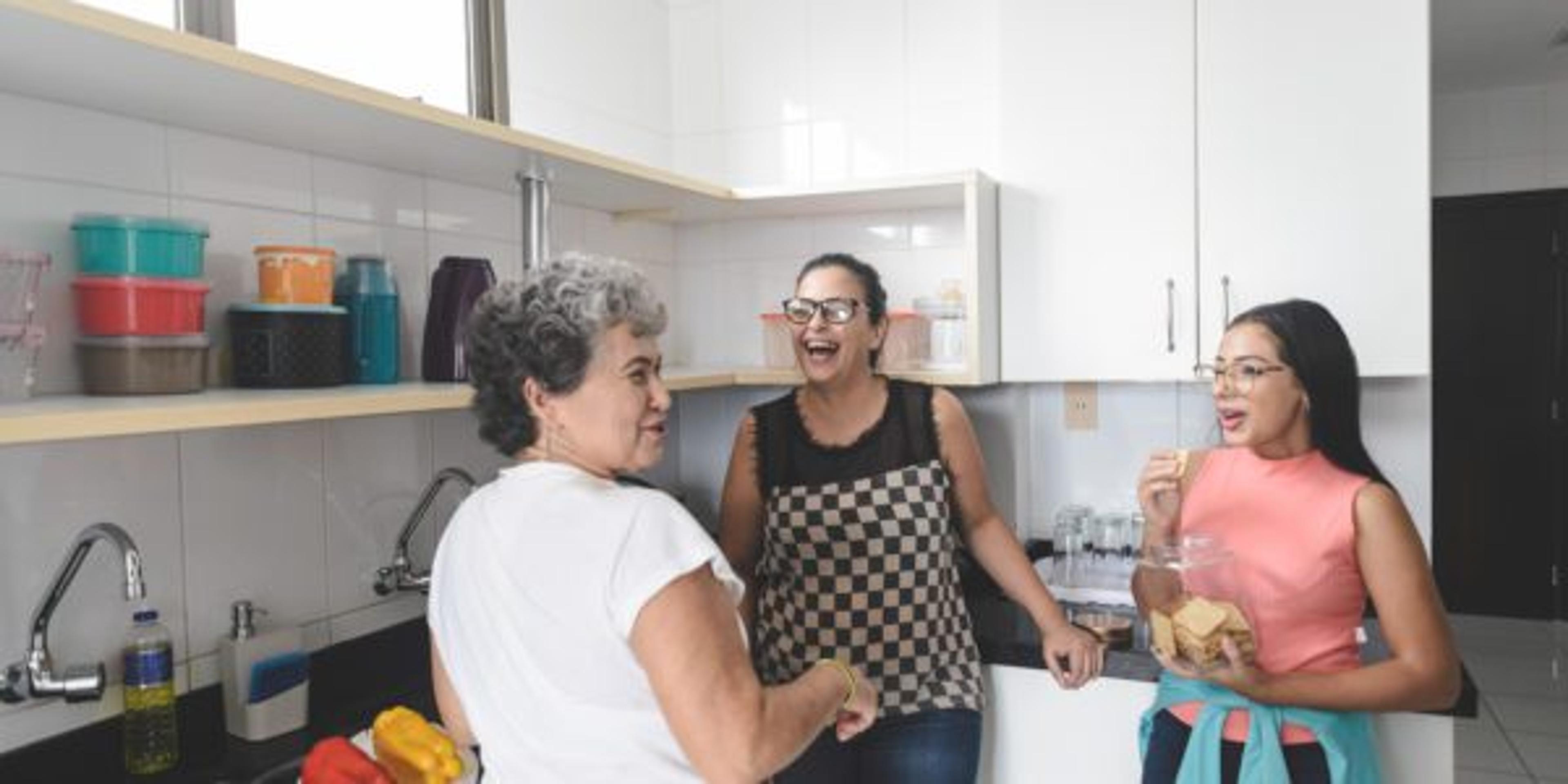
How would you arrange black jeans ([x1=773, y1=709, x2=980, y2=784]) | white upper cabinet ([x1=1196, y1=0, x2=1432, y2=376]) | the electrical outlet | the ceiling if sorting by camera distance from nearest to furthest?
black jeans ([x1=773, y1=709, x2=980, y2=784]) < white upper cabinet ([x1=1196, y1=0, x2=1432, y2=376]) < the electrical outlet < the ceiling

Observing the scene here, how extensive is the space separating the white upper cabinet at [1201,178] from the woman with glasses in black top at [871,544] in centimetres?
59

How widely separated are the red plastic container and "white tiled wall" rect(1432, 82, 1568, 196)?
16.1 feet

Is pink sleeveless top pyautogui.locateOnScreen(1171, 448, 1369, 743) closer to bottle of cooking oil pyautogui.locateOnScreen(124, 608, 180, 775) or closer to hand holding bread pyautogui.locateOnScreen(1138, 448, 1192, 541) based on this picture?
hand holding bread pyautogui.locateOnScreen(1138, 448, 1192, 541)

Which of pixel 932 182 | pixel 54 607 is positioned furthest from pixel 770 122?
pixel 54 607

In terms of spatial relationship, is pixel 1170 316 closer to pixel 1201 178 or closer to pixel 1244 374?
pixel 1201 178

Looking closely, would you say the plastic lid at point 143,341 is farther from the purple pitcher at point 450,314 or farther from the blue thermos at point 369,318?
the purple pitcher at point 450,314

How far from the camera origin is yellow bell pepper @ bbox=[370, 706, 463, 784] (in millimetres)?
1385

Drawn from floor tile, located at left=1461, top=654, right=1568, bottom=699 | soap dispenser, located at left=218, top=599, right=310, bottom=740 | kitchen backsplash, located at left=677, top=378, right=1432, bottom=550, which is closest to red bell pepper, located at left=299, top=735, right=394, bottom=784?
soap dispenser, located at left=218, top=599, right=310, bottom=740

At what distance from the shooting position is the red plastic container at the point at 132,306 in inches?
49.7

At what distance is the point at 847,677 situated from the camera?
1.17 metres

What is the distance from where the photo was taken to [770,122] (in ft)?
8.73

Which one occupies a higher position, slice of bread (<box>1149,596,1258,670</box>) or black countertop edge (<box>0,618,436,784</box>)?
slice of bread (<box>1149,596,1258,670</box>)

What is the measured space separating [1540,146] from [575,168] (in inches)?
185

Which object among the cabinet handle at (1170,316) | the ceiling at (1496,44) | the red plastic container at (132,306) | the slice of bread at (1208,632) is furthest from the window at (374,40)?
the ceiling at (1496,44)
